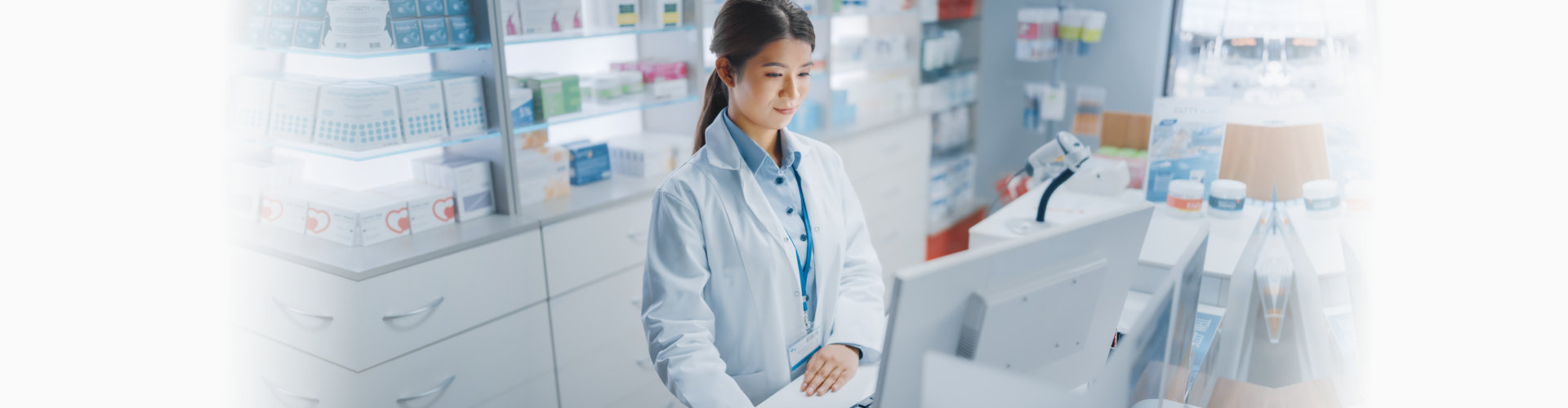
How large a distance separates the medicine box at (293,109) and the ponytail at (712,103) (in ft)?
4.07

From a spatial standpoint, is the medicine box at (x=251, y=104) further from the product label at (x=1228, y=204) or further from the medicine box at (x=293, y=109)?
the product label at (x=1228, y=204)

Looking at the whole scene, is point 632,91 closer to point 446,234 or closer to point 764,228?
point 446,234

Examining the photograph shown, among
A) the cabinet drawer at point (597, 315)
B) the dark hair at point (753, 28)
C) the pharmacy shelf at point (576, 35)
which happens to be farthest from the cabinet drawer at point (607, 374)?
the dark hair at point (753, 28)

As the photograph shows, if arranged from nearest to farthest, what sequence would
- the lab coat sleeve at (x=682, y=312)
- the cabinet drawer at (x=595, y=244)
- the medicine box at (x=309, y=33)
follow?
the lab coat sleeve at (x=682, y=312), the medicine box at (x=309, y=33), the cabinet drawer at (x=595, y=244)

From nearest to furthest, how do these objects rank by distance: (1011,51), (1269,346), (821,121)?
(1269,346)
(821,121)
(1011,51)

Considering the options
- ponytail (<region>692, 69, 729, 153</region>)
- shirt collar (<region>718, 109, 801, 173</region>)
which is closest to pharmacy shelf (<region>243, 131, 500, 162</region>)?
ponytail (<region>692, 69, 729, 153</region>)

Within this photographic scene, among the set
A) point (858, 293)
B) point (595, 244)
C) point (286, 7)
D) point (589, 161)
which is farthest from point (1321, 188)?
point (286, 7)

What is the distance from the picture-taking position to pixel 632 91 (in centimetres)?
319

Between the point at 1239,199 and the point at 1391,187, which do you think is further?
the point at 1239,199

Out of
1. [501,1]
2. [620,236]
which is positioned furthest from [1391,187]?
[501,1]

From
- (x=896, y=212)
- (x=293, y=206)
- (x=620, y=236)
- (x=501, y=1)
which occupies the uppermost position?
(x=501, y=1)

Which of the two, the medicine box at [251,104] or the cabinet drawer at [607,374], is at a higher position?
the medicine box at [251,104]

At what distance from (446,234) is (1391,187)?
2.60m

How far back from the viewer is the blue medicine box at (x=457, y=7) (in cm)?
254
